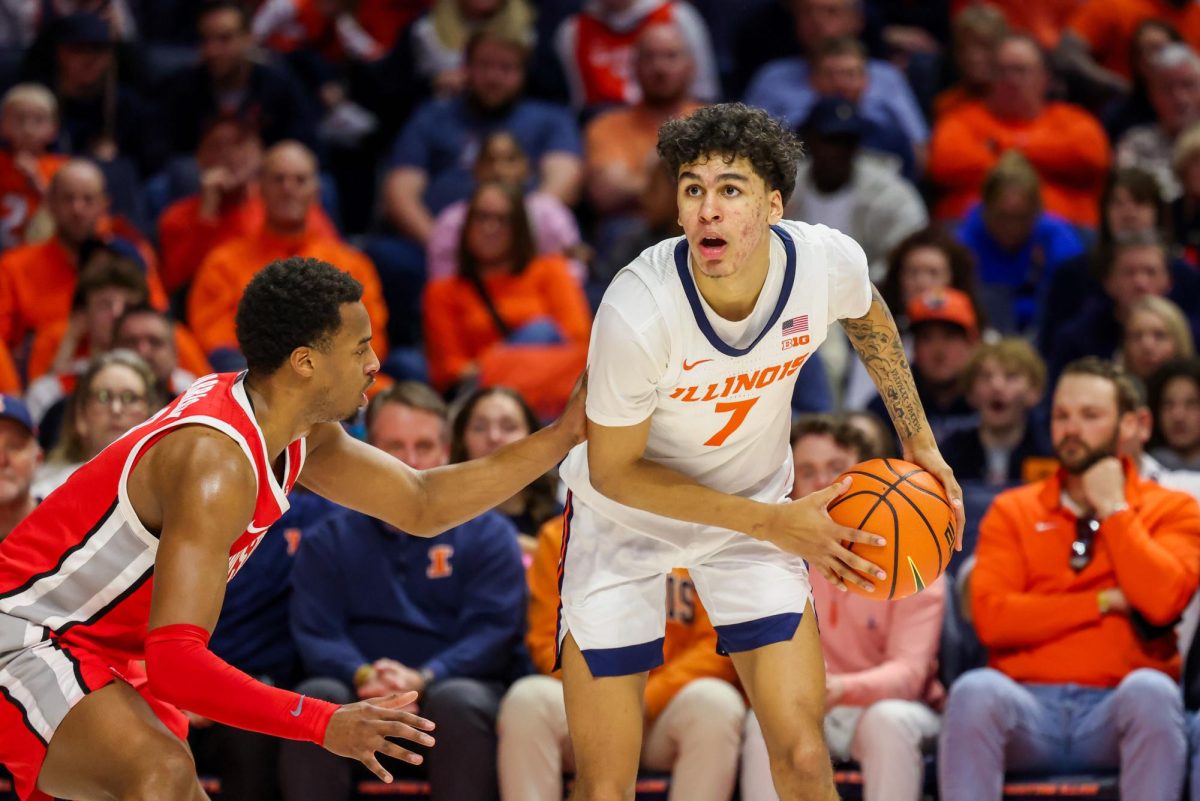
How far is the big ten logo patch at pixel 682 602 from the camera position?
19.9ft

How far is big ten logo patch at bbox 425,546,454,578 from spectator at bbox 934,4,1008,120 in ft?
16.8

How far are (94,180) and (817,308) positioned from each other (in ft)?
16.2

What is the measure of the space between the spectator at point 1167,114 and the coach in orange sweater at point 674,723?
4.84 metres

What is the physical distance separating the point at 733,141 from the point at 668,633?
7.47ft

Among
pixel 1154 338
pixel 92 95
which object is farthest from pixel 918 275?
pixel 92 95

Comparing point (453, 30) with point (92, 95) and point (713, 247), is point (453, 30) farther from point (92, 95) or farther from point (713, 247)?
point (713, 247)

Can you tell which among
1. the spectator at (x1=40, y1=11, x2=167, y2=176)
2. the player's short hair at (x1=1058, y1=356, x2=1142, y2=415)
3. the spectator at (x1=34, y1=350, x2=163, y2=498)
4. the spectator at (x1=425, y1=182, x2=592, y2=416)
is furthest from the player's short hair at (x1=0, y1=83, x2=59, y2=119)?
the player's short hair at (x1=1058, y1=356, x2=1142, y2=415)

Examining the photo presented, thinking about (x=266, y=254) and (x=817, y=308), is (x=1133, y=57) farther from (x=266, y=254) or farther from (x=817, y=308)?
(x=817, y=308)

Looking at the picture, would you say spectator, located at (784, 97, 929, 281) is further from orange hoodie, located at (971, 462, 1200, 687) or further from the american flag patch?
the american flag patch

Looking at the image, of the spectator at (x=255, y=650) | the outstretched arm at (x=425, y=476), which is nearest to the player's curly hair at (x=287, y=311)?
the outstretched arm at (x=425, y=476)

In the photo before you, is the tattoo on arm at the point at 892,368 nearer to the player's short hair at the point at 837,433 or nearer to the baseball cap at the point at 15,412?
the player's short hair at the point at 837,433

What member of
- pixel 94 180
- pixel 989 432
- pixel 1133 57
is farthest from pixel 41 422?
pixel 1133 57

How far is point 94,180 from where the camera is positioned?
329 inches

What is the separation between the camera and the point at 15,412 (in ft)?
20.2
